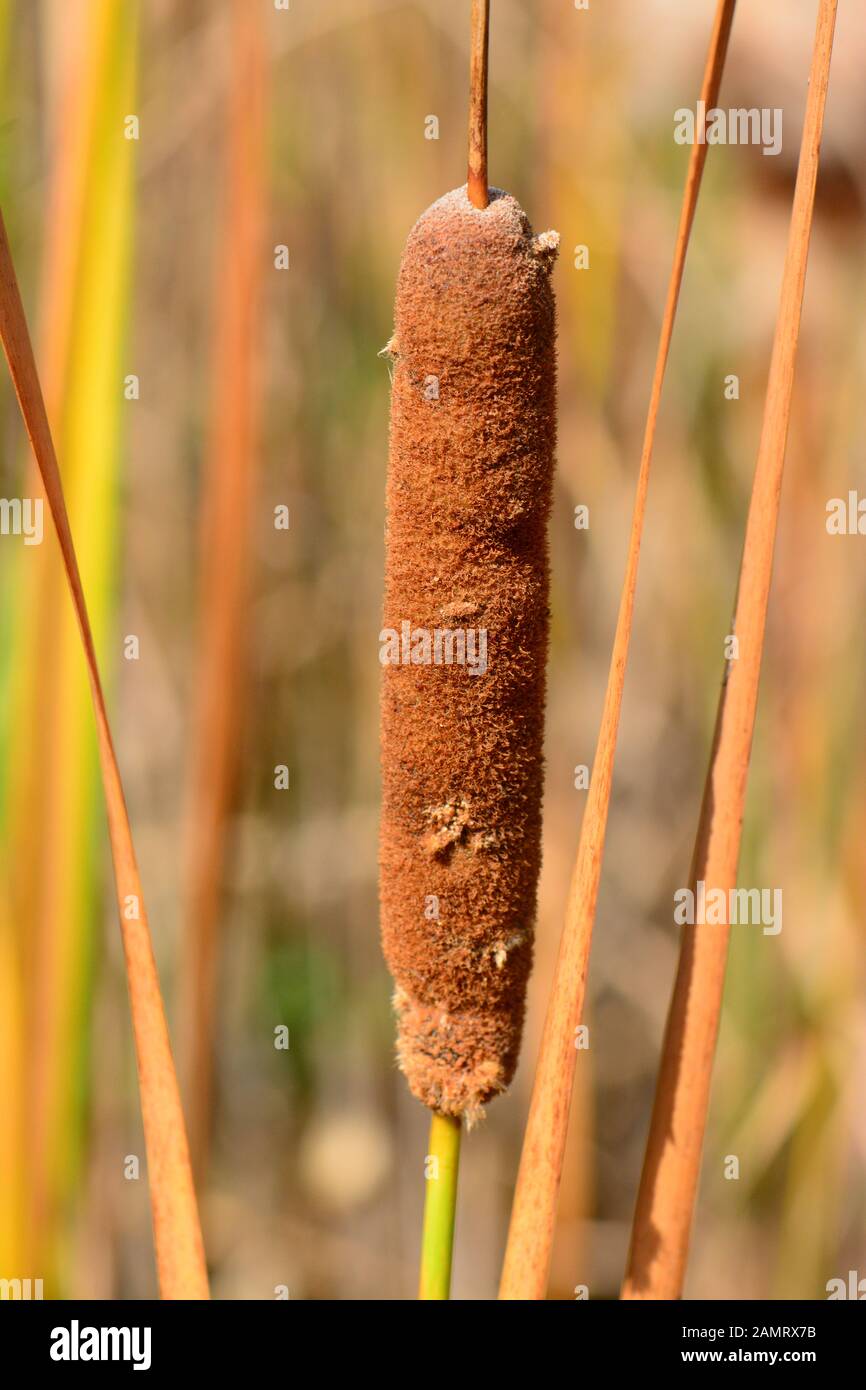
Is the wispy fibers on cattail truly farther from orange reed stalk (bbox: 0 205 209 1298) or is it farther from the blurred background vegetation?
the blurred background vegetation

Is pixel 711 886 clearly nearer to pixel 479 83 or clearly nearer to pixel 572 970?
pixel 572 970

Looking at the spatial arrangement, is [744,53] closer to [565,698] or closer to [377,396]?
[377,396]

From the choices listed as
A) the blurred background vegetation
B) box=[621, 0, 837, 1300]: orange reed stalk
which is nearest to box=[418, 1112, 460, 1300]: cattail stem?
box=[621, 0, 837, 1300]: orange reed stalk

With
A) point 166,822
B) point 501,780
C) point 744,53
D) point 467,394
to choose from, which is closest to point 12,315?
point 467,394

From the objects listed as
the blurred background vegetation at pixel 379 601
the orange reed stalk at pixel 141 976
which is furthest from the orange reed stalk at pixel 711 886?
the blurred background vegetation at pixel 379 601

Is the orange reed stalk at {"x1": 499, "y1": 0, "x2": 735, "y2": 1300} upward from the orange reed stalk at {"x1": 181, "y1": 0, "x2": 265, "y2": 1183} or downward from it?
downward

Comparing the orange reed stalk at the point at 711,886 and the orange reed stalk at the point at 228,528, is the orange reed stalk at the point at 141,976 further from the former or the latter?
the orange reed stalk at the point at 228,528
